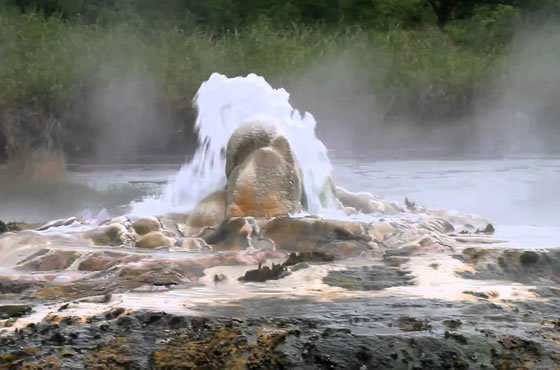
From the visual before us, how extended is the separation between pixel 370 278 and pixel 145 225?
238cm

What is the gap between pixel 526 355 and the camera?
5148 mm

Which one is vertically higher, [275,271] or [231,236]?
[231,236]

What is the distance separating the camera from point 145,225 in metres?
8.67

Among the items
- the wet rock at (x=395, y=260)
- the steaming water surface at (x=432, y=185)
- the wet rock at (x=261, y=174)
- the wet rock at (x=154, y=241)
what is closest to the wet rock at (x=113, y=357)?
the wet rock at (x=395, y=260)

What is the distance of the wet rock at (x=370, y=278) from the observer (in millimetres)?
6750

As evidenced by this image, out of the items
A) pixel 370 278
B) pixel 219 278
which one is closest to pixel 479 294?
pixel 370 278

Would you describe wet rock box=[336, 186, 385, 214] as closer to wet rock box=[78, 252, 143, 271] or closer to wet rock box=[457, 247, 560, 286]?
wet rock box=[457, 247, 560, 286]

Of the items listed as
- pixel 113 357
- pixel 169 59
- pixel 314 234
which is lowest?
pixel 113 357

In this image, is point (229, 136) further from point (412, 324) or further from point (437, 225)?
point (412, 324)

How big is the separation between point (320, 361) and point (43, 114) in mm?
14692

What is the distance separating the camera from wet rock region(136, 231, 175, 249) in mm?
8273

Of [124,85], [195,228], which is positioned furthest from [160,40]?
[195,228]

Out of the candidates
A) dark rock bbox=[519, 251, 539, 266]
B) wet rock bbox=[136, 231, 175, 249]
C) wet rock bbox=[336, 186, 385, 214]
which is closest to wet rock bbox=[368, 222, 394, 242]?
dark rock bbox=[519, 251, 539, 266]

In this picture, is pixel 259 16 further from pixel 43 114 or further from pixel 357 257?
pixel 357 257
